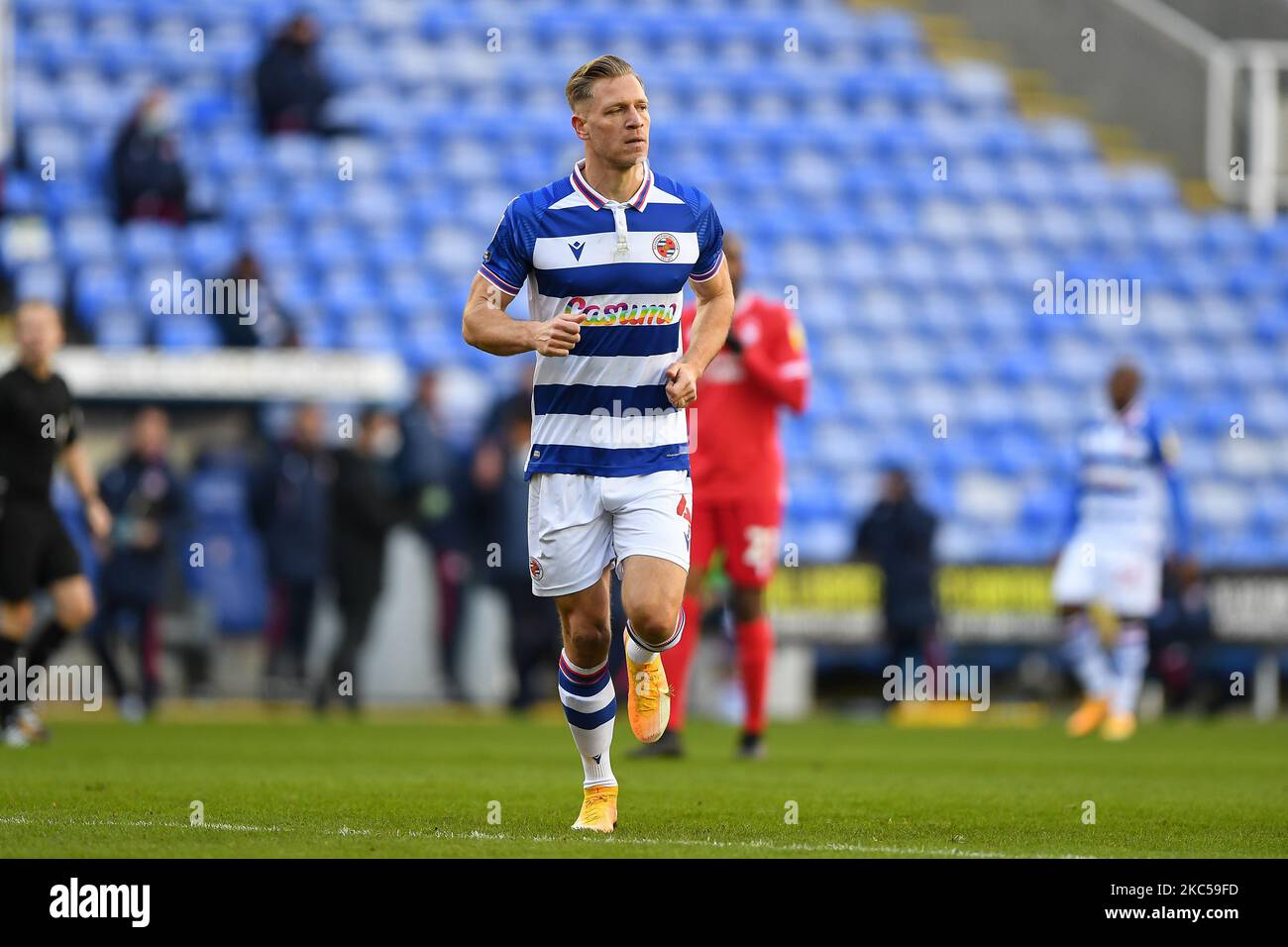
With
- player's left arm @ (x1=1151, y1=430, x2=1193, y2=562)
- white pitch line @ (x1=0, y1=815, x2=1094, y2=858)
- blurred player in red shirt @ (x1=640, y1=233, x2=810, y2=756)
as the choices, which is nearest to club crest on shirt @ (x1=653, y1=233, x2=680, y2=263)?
white pitch line @ (x1=0, y1=815, x2=1094, y2=858)

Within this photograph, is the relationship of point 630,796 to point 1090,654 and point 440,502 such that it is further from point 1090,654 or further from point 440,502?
point 440,502

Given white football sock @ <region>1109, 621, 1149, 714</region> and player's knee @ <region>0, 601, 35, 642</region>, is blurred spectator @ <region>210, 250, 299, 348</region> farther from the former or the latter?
white football sock @ <region>1109, 621, 1149, 714</region>

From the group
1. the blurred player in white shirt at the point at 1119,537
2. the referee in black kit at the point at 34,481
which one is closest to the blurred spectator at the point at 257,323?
the referee in black kit at the point at 34,481

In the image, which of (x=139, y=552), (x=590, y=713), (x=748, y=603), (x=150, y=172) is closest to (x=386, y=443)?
(x=139, y=552)

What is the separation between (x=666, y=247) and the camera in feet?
22.5

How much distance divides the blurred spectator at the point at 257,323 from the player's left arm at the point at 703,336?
10578mm

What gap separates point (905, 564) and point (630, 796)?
30.2ft

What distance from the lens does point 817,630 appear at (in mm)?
17750

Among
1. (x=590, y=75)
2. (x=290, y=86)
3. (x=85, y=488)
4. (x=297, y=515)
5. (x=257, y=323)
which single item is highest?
(x=290, y=86)

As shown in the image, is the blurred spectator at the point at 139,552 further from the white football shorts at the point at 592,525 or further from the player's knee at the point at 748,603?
the white football shorts at the point at 592,525

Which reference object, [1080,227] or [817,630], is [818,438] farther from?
[1080,227]

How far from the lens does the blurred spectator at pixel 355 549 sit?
15961mm

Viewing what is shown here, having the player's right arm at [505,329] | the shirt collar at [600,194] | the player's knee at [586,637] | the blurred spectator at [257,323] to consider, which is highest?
the blurred spectator at [257,323]
